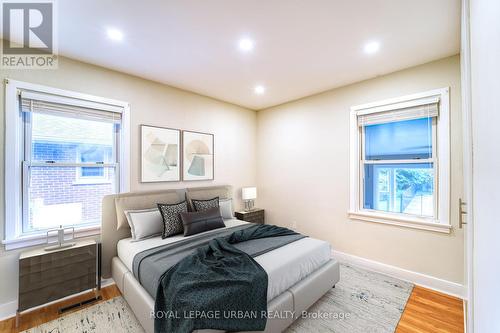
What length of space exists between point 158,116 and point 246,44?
1797 millimetres

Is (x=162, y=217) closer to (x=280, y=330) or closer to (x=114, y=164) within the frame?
(x=114, y=164)

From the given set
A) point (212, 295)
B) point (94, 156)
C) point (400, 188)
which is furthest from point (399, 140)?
point (94, 156)

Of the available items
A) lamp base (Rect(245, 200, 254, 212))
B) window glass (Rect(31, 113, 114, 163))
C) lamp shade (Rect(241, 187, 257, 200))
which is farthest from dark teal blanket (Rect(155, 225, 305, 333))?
lamp base (Rect(245, 200, 254, 212))

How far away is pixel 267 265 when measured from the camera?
1.90m

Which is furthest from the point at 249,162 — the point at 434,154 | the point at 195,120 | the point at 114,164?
the point at 434,154

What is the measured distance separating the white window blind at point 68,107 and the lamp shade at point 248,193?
2.45 metres

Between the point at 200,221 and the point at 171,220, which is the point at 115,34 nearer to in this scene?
the point at 171,220

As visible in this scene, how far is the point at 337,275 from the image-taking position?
2533mm

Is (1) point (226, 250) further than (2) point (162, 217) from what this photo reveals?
No

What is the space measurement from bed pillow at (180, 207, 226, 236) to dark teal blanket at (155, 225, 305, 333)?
837mm

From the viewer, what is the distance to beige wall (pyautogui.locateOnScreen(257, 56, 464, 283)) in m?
2.53

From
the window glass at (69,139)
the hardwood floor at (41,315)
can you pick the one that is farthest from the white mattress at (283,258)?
the window glass at (69,139)

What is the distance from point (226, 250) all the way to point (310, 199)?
2166 mm

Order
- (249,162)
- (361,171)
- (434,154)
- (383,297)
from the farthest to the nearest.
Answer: (249,162)
(361,171)
(434,154)
(383,297)
